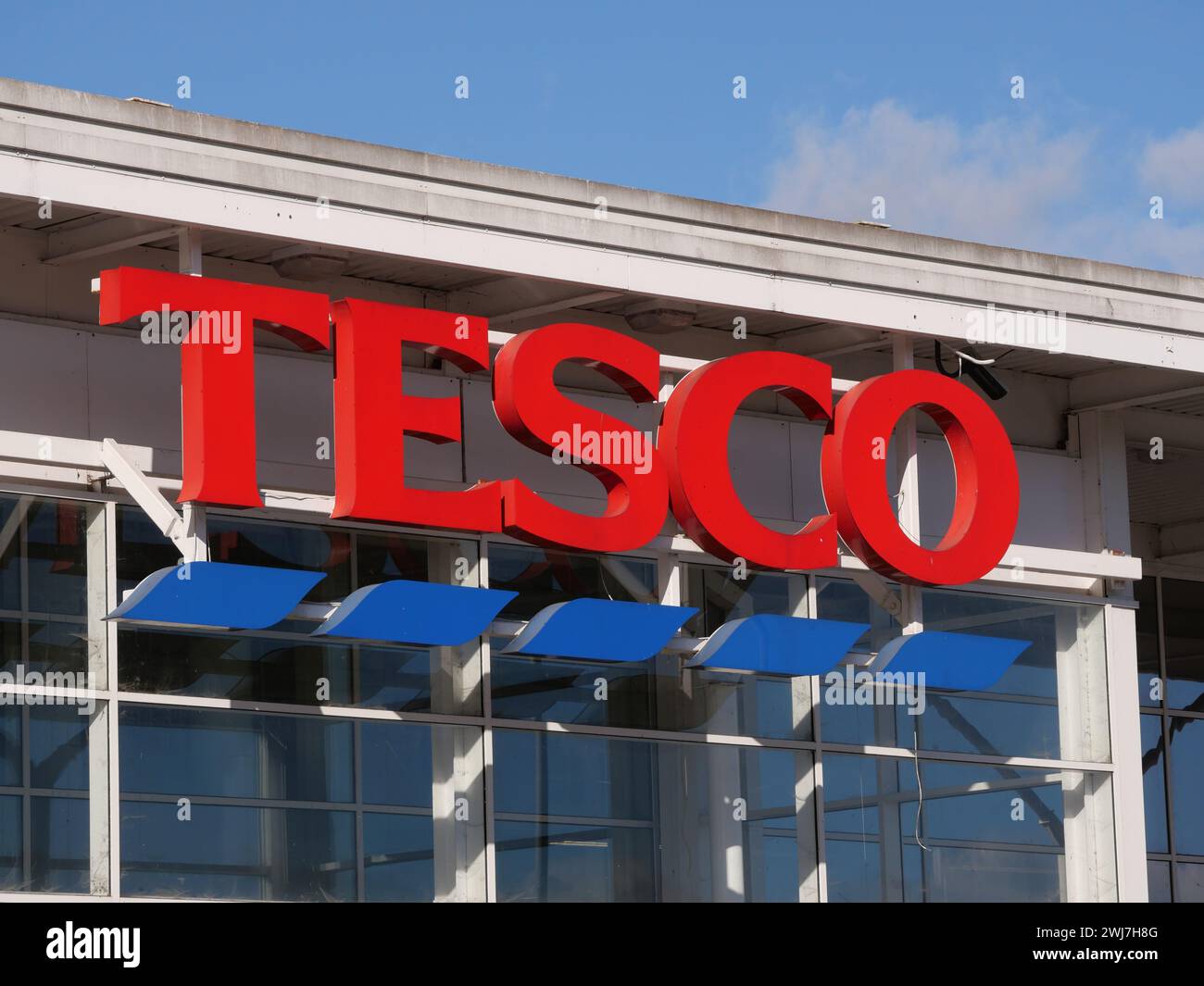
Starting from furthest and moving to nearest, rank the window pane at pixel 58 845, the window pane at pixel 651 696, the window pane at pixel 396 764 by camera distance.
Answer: the window pane at pixel 651 696 → the window pane at pixel 396 764 → the window pane at pixel 58 845

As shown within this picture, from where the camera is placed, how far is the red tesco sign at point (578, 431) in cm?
1487

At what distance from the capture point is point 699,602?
17.3 meters

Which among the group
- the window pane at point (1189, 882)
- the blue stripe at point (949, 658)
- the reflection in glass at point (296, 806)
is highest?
the blue stripe at point (949, 658)

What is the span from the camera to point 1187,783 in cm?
2828

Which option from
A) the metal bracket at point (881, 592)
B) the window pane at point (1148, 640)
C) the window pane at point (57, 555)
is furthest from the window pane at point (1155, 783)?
the window pane at point (57, 555)

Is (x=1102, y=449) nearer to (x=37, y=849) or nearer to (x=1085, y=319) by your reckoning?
(x=1085, y=319)

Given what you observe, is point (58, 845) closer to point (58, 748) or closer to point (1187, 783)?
point (58, 748)

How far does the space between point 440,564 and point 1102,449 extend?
6700 mm

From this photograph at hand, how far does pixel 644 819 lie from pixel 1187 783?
13415 mm

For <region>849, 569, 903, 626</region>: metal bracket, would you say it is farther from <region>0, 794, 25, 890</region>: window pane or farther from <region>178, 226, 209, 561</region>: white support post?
<region>0, 794, 25, 890</region>: window pane

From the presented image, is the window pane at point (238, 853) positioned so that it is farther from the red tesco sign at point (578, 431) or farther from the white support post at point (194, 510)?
the red tesco sign at point (578, 431)

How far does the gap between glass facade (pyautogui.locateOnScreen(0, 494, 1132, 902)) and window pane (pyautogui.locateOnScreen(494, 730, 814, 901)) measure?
0.02 m

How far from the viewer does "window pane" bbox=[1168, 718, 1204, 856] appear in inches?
1100
